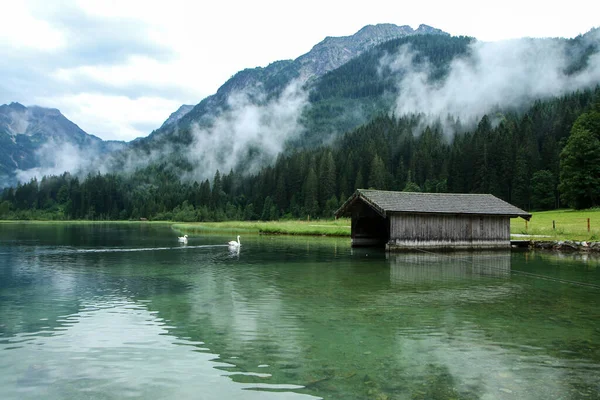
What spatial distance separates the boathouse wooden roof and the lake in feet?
43.3

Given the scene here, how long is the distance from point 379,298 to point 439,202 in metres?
24.3

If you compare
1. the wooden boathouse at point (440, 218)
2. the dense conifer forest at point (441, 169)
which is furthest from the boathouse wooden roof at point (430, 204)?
the dense conifer forest at point (441, 169)

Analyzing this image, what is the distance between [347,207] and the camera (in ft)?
135

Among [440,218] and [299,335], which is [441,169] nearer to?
[440,218]

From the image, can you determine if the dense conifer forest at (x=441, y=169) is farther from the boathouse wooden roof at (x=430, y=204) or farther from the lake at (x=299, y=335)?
the lake at (x=299, y=335)

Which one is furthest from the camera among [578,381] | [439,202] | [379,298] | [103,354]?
[439,202]

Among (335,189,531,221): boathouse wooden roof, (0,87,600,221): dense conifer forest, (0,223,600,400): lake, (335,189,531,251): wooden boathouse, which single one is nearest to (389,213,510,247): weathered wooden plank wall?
(335,189,531,251): wooden boathouse

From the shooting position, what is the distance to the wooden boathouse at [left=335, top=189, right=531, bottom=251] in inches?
1468

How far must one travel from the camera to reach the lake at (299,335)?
836 centimetres

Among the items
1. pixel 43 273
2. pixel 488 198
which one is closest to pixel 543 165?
pixel 488 198

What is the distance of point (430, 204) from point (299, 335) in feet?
95.6

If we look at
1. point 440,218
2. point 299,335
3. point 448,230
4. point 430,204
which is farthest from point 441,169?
point 299,335

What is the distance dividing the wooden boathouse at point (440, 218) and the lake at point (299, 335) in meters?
13.5

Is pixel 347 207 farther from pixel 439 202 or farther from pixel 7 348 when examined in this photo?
pixel 7 348
